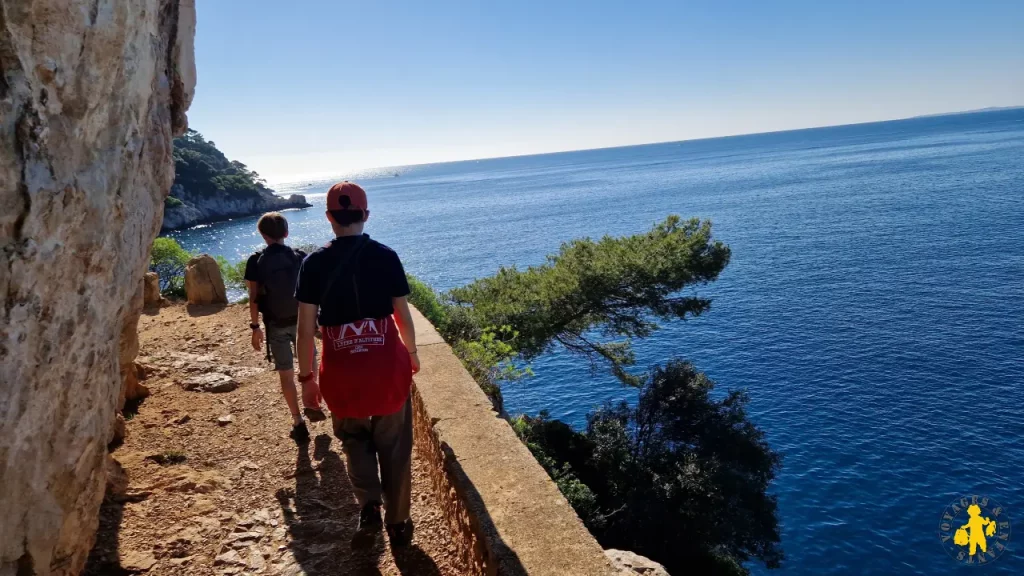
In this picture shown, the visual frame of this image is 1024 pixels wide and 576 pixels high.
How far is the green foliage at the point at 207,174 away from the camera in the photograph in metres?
81.5

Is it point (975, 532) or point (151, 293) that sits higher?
point (151, 293)

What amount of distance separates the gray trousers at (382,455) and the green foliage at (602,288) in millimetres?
11715

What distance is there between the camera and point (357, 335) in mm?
2984

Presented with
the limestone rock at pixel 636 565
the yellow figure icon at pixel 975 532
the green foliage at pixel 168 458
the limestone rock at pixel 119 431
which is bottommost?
the yellow figure icon at pixel 975 532

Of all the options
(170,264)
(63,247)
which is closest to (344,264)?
(63,247)

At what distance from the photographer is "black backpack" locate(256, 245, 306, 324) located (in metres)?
4.68

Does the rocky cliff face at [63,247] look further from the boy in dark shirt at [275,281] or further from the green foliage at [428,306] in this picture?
the green foliage at [428,306]

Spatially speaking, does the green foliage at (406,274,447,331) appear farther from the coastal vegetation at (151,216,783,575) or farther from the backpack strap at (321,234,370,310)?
the backpack strap at (321,234,370,310)

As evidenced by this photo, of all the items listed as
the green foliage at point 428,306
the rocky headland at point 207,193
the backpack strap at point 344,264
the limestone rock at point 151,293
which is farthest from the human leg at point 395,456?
the rocky headland at point 207,193

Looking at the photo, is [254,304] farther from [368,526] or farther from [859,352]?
[859,352]

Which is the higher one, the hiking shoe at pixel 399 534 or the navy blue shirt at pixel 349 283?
the navy blue shirt at pixel 349 283

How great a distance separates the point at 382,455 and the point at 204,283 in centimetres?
901

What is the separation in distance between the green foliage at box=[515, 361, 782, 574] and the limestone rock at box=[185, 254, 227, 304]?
22.0 feet

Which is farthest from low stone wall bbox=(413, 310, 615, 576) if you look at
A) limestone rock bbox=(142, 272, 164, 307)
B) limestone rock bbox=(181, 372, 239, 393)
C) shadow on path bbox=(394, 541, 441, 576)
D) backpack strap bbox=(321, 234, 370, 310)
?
limestone rock bbox=(142, 272, 164, 307)
